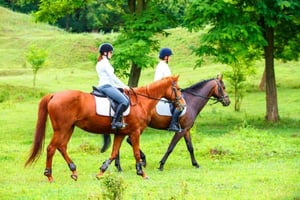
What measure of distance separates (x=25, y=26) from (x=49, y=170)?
206ft

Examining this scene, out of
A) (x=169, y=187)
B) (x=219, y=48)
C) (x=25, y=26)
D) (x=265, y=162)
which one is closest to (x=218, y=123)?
(x=219, y=48)

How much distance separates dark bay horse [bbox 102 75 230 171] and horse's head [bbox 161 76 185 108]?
1.01 metres

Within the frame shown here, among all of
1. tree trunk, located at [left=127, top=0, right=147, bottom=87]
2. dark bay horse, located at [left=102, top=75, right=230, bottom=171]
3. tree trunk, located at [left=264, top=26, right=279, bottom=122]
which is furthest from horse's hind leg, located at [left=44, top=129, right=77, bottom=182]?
tree trunk, located at [left=264, top=26, right=279, bottom=122]

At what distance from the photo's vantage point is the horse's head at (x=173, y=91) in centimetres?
1464

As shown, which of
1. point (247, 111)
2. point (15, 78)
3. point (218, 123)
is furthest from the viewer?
point (15, 78)

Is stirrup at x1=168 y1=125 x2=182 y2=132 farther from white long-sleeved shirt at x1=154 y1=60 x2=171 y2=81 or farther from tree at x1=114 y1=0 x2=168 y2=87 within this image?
tree at x1=114 y1=0 x2=168 y2=87

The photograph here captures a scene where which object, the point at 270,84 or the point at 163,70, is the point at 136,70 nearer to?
the point at 270,84

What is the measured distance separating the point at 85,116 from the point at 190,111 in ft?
11.1

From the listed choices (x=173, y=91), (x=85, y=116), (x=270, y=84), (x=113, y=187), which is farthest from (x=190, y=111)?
(x=270, y=84)

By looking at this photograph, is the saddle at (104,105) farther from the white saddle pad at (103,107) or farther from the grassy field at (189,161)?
the grassy field at (189,161)

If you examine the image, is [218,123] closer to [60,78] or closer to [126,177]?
[126,177]

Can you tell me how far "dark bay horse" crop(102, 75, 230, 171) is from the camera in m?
15.6

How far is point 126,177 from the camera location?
13875 mm

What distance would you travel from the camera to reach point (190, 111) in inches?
631
